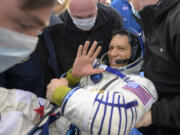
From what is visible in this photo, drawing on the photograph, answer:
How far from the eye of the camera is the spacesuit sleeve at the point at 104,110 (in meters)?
1.04

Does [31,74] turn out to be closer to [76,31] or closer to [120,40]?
[76,31]

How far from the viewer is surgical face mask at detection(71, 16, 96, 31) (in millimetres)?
1791

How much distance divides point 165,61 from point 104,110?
0.47 meters

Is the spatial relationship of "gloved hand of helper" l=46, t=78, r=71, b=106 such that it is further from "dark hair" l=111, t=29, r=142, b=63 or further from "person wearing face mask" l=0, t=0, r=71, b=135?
"dark hair" l=111, t=29, r=142, b=63

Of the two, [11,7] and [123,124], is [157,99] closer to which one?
[123,124]

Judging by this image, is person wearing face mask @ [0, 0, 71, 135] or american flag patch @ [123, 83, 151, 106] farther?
american flag patch @ [123, 83, 151, 106]

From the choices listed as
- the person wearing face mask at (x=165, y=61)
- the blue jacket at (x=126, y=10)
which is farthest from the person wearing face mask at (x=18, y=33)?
the blue jacket at (x=126, y=10)

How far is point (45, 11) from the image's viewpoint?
0.76 meters

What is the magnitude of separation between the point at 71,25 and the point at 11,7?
1206 millimetres

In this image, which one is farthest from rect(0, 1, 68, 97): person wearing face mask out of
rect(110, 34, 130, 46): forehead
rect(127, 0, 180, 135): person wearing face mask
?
rect(127, 0, 180, 135): person wearing face mask

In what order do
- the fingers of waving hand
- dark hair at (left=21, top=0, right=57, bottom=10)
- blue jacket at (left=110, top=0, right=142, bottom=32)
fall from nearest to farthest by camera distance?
dark hair at (left=21, top=0, right=57, bottom=10) → the fingers of waving hand → blue jacket at (left=110, top=0, right=142, bottom=32)

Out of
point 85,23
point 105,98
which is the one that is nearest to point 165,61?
point 105,98

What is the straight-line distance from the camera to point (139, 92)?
1.20 metres

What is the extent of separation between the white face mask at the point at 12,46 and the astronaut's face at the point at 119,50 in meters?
0.98
